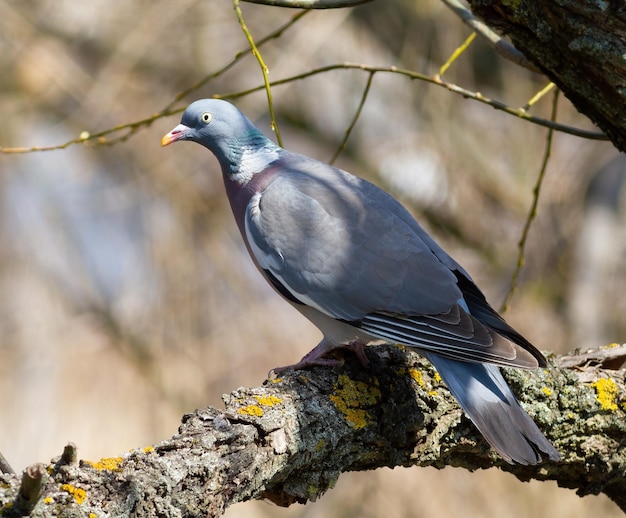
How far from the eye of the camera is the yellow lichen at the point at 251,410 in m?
1.93

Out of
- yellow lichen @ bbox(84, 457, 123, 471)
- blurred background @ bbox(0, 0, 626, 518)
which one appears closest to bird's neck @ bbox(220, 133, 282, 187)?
yellow lichen @ bbox(84, 457, 123, 471)

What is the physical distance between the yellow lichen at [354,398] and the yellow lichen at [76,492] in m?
0.80

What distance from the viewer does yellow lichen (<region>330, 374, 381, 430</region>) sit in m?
2.16

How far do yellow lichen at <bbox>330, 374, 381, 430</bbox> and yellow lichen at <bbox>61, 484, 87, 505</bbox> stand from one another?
Answer: 80cm

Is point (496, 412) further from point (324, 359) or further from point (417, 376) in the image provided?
point (324, 359)

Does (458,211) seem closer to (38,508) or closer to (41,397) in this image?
(41,397)

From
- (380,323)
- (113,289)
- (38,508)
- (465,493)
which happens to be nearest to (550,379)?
(380,323)

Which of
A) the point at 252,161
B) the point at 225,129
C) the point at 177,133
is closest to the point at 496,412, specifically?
the point at 252,161

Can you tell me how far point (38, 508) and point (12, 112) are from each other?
15.1 feet

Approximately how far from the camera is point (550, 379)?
245cm

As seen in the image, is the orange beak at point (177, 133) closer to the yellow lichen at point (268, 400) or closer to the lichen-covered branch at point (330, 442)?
the lichen-covered branch at point (330, 442)

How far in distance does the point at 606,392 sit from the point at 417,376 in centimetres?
57

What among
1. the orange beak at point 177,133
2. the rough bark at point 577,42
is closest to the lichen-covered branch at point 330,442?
the rough bark at point 577,42

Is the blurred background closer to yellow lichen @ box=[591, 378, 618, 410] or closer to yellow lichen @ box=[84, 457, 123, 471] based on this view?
yellow lichen @ box=[591, 378, 618, 410]
